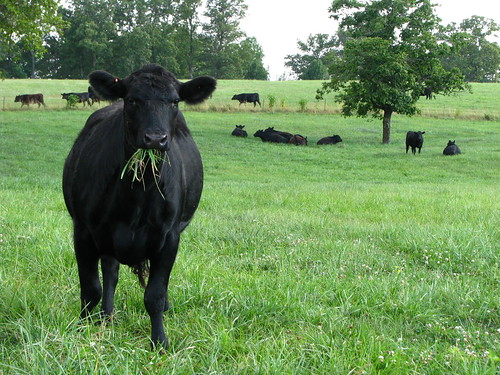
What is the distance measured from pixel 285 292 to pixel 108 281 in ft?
5.00

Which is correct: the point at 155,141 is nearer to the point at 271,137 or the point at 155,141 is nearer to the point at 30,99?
the point at 271,137

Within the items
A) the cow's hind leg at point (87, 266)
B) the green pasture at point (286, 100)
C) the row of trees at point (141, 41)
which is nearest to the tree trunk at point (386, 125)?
the green pasture at point (286, 100)

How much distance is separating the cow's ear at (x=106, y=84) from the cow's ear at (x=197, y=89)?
51 centimetres

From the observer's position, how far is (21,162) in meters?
20.8

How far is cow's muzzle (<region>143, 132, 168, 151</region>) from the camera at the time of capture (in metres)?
3.49

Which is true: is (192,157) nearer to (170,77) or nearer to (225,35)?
(170,77)

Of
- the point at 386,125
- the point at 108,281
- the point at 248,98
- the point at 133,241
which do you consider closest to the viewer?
the point at 133,241

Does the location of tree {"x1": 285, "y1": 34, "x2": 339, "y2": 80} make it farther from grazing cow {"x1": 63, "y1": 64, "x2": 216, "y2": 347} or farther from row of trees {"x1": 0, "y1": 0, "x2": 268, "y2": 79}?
grazing cow {"x1": 63, "y1": 64, "x2": 216, "y2": 347}

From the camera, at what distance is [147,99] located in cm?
385

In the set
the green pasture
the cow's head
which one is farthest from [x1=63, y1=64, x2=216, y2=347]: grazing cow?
the green pasture

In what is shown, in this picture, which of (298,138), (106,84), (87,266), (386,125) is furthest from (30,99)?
(87,266)

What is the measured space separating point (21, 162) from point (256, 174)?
9229 millimetres

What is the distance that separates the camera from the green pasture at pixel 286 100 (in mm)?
46812

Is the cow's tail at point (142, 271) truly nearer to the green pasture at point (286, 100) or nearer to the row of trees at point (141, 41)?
the green pasture at point (286, 100)
